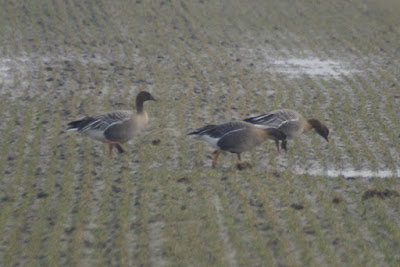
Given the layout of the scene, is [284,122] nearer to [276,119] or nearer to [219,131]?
[276,119]

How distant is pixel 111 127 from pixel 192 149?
6.04 ft

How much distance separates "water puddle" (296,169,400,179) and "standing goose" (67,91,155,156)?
352 cm

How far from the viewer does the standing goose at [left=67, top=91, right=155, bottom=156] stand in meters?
10.2

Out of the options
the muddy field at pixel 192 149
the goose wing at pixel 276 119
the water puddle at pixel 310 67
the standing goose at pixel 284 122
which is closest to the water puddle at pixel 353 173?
the muddy field at pixel 192 149

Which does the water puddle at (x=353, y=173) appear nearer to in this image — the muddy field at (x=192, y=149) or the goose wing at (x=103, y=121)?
the muddy field at (x=192, y=149)

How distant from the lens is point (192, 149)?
10.9m

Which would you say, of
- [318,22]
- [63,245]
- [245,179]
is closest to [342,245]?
[245,179]

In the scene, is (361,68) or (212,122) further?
(361,68)

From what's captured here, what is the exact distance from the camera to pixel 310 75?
16.7 m

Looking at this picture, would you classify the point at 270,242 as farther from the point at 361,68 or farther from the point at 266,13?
the point at 266,13

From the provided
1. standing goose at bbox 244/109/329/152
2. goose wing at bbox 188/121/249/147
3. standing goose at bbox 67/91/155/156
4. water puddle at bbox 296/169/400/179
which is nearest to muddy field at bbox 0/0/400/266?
water puddle at bbox 296/169/400/179

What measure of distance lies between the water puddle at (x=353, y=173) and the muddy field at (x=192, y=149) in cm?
4

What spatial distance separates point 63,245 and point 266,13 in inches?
751

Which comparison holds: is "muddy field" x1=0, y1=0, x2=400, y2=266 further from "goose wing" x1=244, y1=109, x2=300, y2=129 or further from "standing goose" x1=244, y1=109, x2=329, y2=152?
"goose wing" x1=244, y1=109, x2=300, y2=129
